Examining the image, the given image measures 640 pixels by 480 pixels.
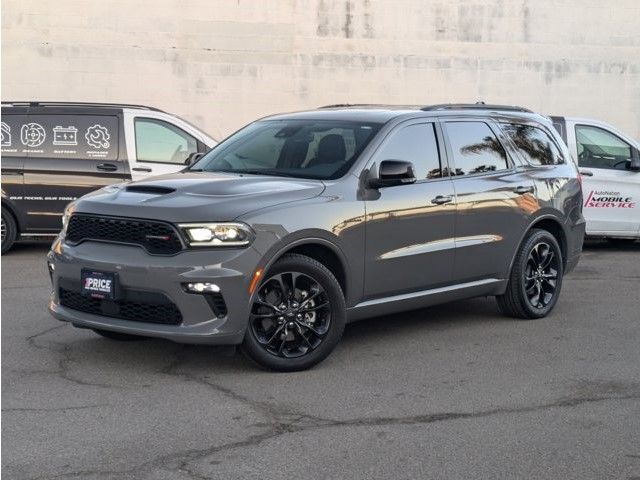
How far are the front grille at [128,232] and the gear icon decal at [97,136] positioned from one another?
6123mm

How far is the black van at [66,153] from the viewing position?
1277 cm

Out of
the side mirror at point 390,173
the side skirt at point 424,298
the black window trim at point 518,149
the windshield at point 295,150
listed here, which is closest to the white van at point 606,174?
the black window trim at point 518,149

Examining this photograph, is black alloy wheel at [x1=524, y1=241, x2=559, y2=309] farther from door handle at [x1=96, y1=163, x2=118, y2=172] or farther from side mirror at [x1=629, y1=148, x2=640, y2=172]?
door handle at [x1=96, y1=163, x2=118, y2=172]

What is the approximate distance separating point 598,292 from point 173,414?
225 inches

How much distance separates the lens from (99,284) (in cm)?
673

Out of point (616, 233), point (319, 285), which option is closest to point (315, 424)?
point (319, 285)

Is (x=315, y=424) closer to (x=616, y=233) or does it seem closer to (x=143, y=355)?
(x=143, y=355)

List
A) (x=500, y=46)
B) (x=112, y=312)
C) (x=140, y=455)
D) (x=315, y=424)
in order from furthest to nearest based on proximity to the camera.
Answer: (x=500, y=46) < (x=112, y=312) < (x=315, y=424) < (x=140, y=455)

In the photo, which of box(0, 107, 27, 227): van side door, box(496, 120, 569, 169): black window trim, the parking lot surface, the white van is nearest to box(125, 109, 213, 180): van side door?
box(0, 107, 27, 227): van side door

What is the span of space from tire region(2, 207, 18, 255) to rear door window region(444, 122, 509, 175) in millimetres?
6312

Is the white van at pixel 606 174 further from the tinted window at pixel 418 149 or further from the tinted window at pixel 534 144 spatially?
the tinted window at pixel 418 149

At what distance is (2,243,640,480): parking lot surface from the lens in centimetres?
516

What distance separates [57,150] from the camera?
12945 mm

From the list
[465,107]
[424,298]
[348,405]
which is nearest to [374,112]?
[465,107]
